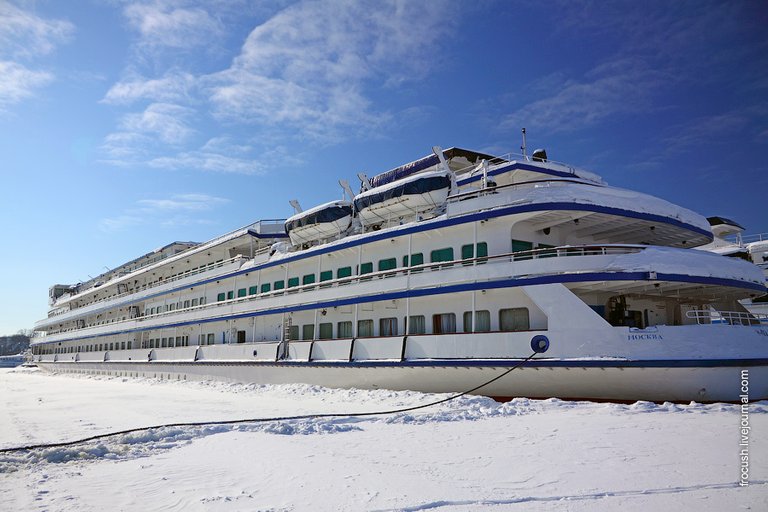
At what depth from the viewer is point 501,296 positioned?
1652cm

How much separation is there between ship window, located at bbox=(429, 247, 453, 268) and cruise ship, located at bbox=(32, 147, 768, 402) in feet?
0.17

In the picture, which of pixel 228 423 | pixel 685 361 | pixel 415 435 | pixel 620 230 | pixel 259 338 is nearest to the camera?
pixel 415 435

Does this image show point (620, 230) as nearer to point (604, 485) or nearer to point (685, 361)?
point (685, 361)

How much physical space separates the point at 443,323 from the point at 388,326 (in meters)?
2.76

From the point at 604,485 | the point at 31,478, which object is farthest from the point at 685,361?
the point at 31,478

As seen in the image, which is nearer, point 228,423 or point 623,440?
point 623,440

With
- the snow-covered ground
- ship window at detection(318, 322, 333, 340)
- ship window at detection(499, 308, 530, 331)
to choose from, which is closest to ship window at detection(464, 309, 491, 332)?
ship window at detection(499, 308, 530, 331)

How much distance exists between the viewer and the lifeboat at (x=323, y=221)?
2458 centimetres

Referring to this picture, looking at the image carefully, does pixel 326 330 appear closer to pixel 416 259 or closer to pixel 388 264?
pixel 388 264

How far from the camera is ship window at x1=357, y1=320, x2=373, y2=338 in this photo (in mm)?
20938

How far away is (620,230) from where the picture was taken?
17.7 m

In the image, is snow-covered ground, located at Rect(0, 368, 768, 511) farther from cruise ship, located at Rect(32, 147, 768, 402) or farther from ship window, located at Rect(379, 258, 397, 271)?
ship window, located at Rect(379, 258, 397, 271)

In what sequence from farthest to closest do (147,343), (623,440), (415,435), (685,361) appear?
(147,343) < (685,361) < (415,435) < (623,440)

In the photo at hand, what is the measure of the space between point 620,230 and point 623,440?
34.7 ft
